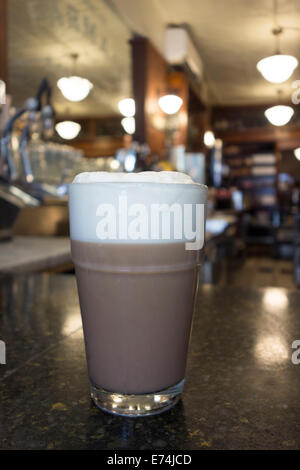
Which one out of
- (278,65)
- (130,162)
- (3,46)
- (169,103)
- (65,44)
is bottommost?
(130,162)

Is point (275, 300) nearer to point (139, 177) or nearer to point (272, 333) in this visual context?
point (272, 333)

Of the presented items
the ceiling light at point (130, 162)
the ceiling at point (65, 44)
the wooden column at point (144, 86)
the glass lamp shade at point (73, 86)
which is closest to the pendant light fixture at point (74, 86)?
the glass lamp shade at point (73, 86)

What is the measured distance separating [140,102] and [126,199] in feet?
16.6

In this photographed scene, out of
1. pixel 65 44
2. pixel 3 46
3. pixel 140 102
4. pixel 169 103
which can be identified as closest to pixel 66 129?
pixel 65 44

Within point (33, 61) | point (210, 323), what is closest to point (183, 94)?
point (33, 61)

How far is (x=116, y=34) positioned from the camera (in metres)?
5.07

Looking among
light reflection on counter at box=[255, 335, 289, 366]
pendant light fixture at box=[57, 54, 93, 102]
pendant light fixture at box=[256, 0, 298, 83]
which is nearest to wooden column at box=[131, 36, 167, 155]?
pendant light fixture at box=[57, 54, 93, 102]

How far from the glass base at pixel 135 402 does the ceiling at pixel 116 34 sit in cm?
439

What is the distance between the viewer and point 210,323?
73cm

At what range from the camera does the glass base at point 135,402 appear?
0.41 metres

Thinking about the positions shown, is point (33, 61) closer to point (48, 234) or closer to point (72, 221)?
point (48, 234)

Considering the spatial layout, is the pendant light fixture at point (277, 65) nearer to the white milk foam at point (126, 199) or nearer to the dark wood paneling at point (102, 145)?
the dark wood paneling at point (102, 145)

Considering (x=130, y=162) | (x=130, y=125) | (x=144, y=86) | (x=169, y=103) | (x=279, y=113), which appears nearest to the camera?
(x=130, y=162)

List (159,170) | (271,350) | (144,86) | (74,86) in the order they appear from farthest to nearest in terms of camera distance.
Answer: (74,86) → (144,86) → (159,170) → (271,350)
